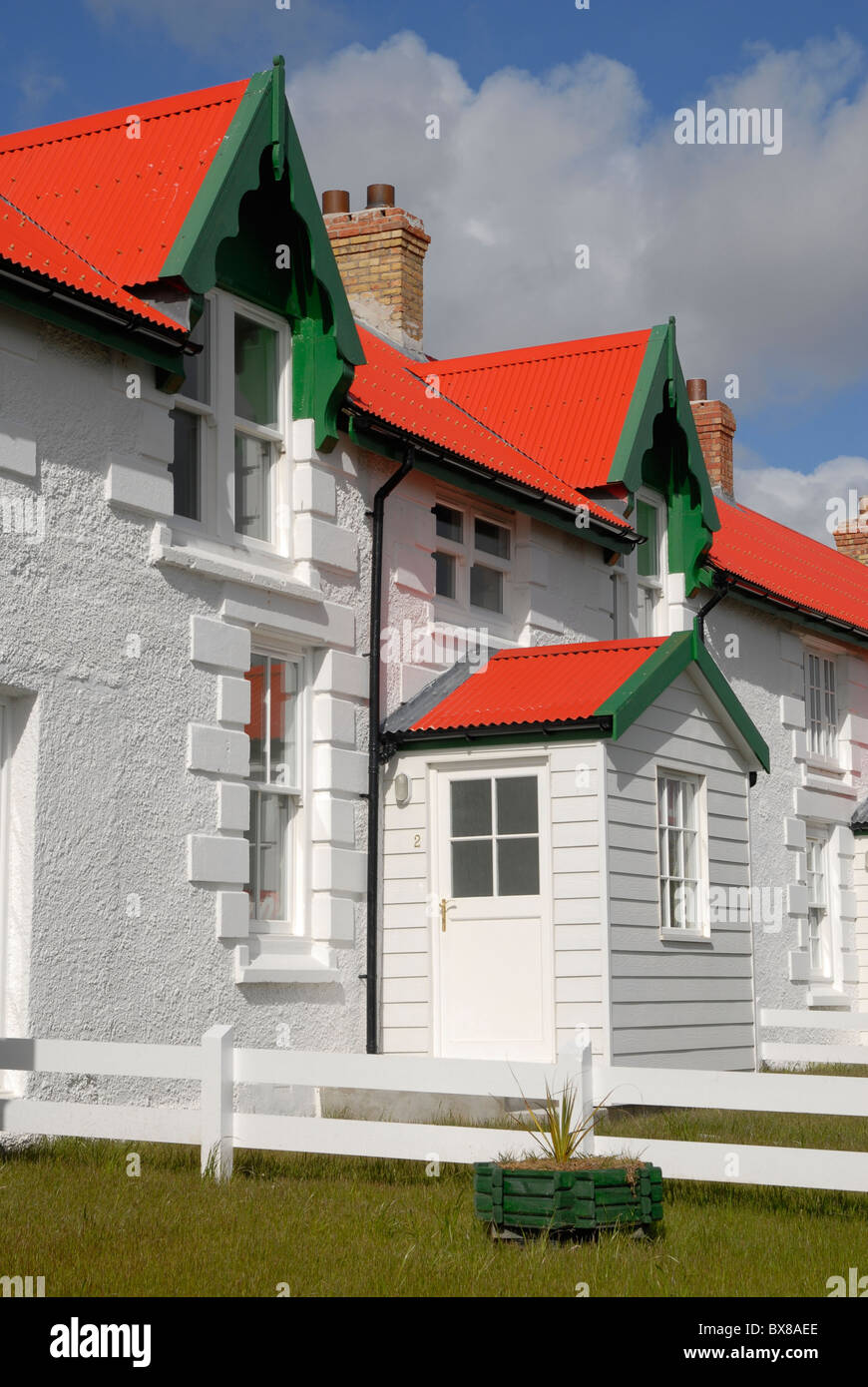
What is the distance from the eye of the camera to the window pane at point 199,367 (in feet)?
40.8

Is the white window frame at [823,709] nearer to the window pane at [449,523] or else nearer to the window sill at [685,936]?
the window sill at [685,936]

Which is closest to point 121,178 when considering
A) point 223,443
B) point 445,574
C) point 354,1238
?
point 223,443

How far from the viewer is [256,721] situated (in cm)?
1291

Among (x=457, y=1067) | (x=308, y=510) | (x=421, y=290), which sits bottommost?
(x=457, y=1067)

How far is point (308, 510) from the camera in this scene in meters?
13.2

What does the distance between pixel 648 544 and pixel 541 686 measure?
525 centimetres

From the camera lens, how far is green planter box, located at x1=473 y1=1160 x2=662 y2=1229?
7383mm

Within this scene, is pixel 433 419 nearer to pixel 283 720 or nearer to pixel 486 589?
pixel 486 589

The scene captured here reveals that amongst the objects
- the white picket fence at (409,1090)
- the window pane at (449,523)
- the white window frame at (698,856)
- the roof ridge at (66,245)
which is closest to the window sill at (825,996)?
the white window frame at (698,856)

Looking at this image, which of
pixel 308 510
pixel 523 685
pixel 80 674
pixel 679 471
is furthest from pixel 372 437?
pixel 679 471

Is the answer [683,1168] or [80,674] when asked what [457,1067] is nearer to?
[683,1168]

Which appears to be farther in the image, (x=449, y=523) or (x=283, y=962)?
(x=449, y=523)
